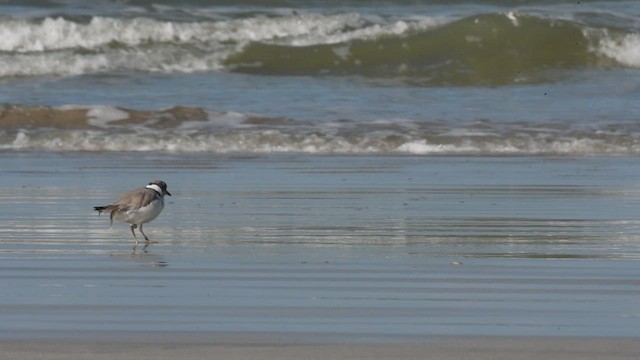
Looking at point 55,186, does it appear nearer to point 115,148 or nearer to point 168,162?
point 168,162

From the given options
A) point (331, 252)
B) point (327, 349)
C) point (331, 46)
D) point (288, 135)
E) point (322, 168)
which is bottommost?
point (331, 46)

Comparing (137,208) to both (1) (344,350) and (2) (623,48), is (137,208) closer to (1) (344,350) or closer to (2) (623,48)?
(1) (344,350)

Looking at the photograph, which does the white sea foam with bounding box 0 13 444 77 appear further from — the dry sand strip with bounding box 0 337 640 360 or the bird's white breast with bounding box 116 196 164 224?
the dry sand strip with bounding box 0 337 640 360

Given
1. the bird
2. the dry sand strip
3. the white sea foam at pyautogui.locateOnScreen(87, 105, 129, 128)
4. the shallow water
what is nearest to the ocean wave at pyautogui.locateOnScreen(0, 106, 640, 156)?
the white sea foam at pyautogui.locateOnScreen(87, 105, 129, 128)

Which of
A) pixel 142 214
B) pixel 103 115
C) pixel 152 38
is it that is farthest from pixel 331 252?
pixel 152 38

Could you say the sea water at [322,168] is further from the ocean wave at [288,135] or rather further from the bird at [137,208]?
the bird at [137,208]

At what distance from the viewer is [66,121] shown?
1203 cm

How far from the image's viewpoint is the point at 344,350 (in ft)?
12.2

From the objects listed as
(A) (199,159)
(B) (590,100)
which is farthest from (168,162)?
(B) (590,100)

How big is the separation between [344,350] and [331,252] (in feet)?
6.54

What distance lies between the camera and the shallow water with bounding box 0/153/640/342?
166 inches

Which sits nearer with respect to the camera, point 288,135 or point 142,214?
point 142,214

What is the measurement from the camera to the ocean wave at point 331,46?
57.4ft

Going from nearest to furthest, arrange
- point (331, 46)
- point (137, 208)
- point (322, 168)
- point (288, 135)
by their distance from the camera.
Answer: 1. point (137, 208)
2. point (322, 168)
3. point (288, 135)
4. point (331, 46)
